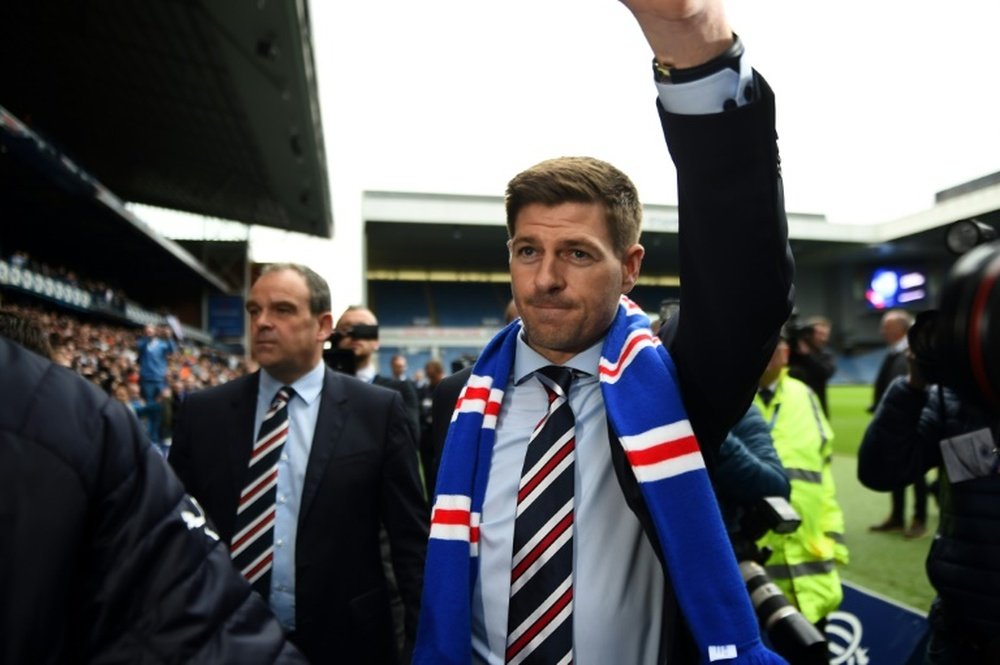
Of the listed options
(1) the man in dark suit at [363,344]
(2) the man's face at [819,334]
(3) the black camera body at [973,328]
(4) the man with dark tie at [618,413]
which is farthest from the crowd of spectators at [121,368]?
(3) the black camera body at [973,328]

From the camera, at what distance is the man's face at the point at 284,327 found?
2.13m

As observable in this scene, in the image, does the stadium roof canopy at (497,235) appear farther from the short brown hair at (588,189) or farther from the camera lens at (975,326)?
the camera lens at (975,326)

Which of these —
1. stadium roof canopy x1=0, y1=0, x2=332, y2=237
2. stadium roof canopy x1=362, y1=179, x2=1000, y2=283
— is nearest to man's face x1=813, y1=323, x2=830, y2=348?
stadium roof canopy x1=0, y1=0, x2=332, y2=237

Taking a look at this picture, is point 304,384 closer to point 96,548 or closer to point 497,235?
point 96,548

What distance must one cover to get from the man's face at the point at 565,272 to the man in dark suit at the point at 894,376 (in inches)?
177

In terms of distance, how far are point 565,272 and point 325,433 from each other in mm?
1133

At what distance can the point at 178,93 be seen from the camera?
52.1 feet

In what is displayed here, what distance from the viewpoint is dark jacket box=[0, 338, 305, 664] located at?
0.68 meters

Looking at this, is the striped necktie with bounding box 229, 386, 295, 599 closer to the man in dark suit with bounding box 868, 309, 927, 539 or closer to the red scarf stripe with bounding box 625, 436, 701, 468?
the red scarf stripe with bounding box 625, 436, 701, 468

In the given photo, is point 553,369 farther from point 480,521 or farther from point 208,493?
point 208,493

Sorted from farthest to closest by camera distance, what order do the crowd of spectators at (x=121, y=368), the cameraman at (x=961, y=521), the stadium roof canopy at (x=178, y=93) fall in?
the stadium roof canopy at (x=178, y=93) < the crowd of spectators at (x=121, y=368) < the cameraman at (x=961, y=521)

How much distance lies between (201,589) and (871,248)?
29127 millimetres

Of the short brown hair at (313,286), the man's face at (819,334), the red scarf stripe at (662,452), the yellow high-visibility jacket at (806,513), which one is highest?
the short brown hair at (313,286)

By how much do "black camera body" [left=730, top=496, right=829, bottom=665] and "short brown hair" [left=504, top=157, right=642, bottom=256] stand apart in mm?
669
